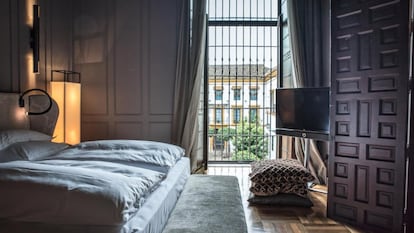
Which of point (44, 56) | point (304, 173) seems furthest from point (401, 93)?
point (44, 56)

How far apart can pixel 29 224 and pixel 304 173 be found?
2.70 m

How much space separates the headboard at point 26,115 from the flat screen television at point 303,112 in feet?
9.10

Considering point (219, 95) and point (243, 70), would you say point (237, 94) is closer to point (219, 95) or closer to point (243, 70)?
point (219, 95)

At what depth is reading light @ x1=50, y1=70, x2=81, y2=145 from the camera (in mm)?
3824

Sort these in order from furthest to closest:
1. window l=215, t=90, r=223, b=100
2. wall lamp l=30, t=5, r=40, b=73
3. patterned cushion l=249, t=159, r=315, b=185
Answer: window l=215, t=90, r=223, b=100 < wall lamp l=30, t=5, r=40, b=73 < patterned cushion l=249, t=159, r=315, b=185

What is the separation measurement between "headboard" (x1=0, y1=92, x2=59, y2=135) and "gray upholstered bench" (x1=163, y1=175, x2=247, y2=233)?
76.5 inches

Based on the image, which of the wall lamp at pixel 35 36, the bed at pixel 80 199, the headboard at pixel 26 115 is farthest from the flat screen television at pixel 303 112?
the wall lamp at pixel 35 36

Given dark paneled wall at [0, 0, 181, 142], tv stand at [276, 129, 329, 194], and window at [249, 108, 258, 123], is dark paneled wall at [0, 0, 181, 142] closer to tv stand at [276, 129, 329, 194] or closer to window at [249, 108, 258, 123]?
window at [249, 108, 258, 123]

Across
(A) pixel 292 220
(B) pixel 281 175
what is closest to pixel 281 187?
(B) pixel 281 175

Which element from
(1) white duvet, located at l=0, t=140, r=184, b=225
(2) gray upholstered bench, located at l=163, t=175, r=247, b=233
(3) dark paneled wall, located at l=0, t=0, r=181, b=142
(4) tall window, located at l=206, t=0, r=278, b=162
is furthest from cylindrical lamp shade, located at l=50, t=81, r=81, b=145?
(1) white duvet, located at l=0, t=140, r=184, b=225

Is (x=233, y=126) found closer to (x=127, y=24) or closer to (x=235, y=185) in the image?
(x=127, y=24)

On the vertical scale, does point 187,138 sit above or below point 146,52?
below

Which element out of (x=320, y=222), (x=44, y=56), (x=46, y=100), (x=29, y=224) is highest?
(x=44, y=56)

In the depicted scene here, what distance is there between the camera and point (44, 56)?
12.5ft
